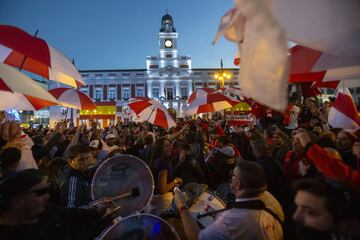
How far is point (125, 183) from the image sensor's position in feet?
10.6

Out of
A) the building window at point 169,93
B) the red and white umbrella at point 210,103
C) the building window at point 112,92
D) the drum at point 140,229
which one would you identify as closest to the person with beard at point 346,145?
the drum at point 140,229

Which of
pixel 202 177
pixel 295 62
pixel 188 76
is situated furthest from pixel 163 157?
pixel 188 76

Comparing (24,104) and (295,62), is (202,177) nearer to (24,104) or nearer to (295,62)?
(24,104)

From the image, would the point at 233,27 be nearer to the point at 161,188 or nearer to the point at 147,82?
Result: the point at 161,188

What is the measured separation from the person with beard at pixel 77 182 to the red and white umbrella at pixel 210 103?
6156mm

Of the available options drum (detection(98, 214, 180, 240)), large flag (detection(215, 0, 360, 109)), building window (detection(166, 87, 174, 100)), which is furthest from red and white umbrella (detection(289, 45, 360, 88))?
building window (detection(166, 87, 174, 100))

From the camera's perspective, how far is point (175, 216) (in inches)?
148

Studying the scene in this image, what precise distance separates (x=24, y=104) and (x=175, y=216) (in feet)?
9.12

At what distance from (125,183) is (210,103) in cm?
674

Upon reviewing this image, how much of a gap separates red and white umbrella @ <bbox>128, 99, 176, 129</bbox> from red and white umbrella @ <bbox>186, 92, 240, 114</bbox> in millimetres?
832

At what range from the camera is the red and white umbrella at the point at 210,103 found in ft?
31.0

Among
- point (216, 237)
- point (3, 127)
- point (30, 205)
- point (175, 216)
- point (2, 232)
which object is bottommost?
point (175, 216)

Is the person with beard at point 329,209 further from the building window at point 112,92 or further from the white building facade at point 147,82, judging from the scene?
the building window at point 112,92

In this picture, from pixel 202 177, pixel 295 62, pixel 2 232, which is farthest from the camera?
pixel 202 177
